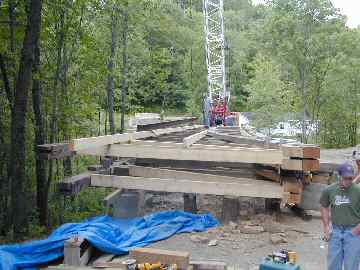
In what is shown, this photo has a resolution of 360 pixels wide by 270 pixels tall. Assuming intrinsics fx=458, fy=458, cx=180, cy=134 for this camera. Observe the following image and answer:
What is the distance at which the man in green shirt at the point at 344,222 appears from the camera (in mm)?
5352

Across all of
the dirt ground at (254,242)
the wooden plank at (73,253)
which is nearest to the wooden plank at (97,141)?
the wooden plank at (73,253)

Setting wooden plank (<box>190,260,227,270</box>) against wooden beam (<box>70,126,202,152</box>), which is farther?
wooden beam (<box>70,126,202,152</box>)

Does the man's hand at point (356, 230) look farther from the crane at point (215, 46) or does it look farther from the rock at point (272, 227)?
the crane at point (215, 46)

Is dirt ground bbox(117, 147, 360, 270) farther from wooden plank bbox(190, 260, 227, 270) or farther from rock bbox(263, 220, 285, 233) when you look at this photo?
wooden plank bbox(190, 260, 227, 270)

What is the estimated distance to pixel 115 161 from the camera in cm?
1115

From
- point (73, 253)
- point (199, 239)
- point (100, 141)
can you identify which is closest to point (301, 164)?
point (199, 239)

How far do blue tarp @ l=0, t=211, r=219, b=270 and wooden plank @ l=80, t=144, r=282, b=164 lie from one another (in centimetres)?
112

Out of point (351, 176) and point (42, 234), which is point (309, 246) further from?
point (42, 234)

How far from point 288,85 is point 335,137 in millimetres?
5086

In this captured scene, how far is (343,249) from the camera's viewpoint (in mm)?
5461

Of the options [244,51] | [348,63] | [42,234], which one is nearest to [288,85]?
[348,63]

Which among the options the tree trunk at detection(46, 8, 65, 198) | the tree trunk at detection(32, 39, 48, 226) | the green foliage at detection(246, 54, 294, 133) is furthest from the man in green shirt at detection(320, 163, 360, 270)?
the green foliage at detection(246, 54, 294, 133)

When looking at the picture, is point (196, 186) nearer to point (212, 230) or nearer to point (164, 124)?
point (212, 230)

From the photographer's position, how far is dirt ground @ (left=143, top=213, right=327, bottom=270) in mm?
6652
